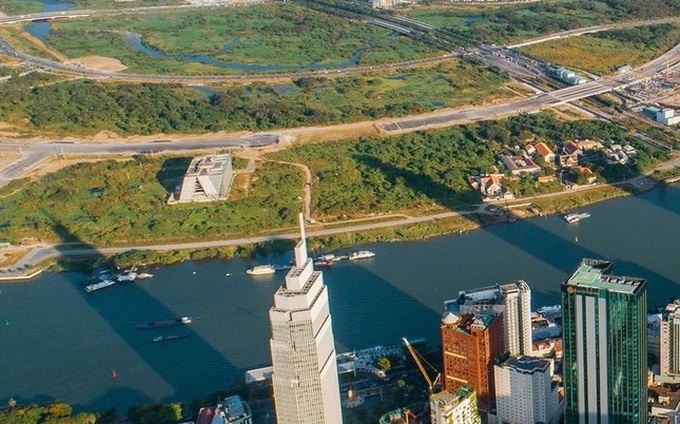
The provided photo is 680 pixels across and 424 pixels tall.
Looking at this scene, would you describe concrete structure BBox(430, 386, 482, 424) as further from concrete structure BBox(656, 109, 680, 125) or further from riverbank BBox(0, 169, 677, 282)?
concrete structure BBox(656, 109, 680, 125)

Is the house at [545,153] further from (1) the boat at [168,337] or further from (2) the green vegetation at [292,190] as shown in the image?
(1) the boat at [168,337]

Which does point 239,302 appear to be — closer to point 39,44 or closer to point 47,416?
point 47,416

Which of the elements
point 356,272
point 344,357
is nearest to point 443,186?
point 356,272

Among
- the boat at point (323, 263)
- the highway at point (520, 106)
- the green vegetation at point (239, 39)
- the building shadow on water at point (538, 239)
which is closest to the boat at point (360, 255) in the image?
the boat at point (323, 263)

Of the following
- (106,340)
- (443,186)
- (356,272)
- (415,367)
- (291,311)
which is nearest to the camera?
(291,311)

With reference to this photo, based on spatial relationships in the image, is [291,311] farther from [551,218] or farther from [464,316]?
[551,218]

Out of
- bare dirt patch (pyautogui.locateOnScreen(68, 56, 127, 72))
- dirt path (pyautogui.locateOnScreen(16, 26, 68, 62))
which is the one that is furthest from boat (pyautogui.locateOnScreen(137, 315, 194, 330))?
dirt path (pyautogui.locateOnScreen(16, 26, 68, 62))
